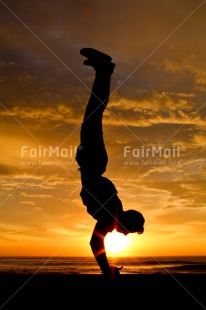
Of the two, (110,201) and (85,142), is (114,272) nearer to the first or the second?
(110,201)

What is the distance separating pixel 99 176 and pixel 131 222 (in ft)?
2.91

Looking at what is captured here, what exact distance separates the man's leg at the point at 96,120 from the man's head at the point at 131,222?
0.86 m

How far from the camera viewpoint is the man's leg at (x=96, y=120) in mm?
5816

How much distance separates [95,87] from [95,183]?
4.99 ft

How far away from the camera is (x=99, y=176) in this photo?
238 inches

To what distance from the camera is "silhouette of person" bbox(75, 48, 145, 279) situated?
5832 millimetres

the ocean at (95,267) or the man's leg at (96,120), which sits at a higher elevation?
the man's leg at (96,120)

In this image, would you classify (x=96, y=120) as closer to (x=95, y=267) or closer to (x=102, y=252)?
(x=102, y=252)
